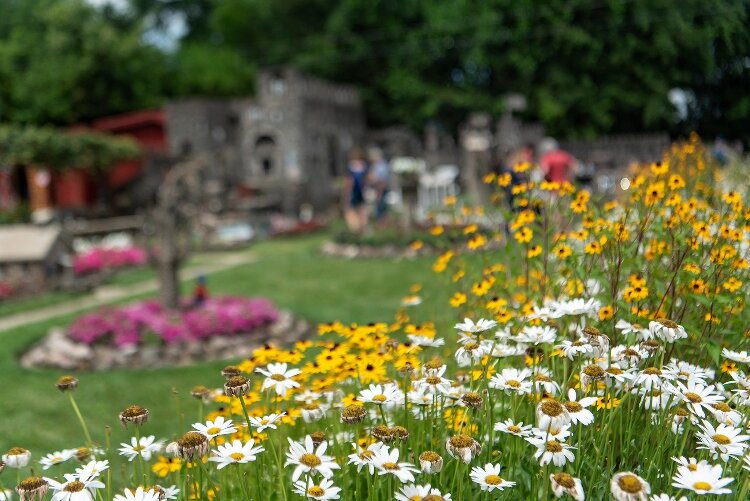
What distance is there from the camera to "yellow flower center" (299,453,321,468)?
5.98ft

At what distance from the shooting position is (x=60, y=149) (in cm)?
2269

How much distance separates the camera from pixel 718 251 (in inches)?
108

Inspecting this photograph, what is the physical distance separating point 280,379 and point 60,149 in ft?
77.1

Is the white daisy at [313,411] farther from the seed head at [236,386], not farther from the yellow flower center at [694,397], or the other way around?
the yellow flower center at [694,397]

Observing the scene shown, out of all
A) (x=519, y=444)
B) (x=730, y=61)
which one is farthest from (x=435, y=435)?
(x=730, y=61)

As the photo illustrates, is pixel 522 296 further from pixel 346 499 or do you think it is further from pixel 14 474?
pixel 14 474

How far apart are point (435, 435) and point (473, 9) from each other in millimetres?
22189

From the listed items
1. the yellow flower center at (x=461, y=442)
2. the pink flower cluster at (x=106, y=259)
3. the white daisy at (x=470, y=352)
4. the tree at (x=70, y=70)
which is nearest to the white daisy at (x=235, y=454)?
the yellow flower center at (x=461, y=442)

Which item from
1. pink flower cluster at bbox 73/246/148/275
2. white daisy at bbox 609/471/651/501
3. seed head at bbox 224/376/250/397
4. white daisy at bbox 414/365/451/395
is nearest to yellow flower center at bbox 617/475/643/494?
white daisy at bbox 609/471/651/501

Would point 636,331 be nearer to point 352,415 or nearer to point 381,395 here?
point 381,395

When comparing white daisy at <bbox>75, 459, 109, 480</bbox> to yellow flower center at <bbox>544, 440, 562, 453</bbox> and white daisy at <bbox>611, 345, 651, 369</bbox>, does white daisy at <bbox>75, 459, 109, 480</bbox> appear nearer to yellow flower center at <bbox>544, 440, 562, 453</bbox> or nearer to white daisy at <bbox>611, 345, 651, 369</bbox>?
yellow flower center at <bbox>544, 440, 562, 453</bbox>

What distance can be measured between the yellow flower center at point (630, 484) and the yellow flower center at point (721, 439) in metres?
0.52

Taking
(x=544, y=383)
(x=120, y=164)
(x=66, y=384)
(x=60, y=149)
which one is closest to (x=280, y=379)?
(x=66, y=384)

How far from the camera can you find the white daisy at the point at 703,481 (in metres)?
1.57
